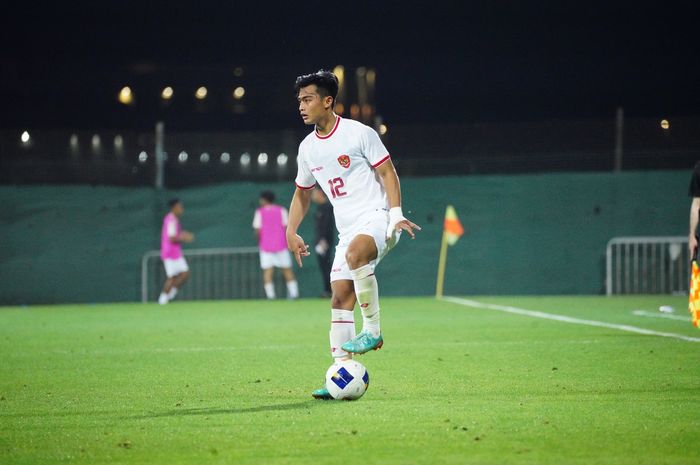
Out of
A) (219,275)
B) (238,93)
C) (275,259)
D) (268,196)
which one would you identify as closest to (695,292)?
(275,259)

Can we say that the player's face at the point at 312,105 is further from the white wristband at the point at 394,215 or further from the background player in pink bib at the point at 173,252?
the background player in pink bib at the point at 173,252

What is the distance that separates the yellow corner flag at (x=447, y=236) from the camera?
22.5 m

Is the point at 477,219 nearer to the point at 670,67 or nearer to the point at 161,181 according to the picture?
the point at 161,181

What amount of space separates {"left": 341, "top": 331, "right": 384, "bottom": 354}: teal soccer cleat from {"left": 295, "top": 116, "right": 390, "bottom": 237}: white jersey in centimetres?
75

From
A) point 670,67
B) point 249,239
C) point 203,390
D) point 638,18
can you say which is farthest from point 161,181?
point 670,67

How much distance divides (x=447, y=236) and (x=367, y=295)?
48.9 feet

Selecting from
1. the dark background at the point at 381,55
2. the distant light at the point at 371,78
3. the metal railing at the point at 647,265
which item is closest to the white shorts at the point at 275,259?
the metal railing at the point at 647,265

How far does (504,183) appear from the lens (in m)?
23.2

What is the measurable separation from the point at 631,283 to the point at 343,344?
15.8 m

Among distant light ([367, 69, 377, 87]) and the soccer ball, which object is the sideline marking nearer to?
the soccer ball

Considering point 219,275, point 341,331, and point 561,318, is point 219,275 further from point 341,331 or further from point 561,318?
point 341,331

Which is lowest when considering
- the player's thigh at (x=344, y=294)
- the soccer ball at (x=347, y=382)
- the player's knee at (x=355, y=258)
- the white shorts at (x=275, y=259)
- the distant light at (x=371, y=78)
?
the white shorts at (x=275, y=259)

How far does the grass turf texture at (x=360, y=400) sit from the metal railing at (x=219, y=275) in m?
7.85

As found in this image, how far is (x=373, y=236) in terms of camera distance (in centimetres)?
788
